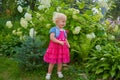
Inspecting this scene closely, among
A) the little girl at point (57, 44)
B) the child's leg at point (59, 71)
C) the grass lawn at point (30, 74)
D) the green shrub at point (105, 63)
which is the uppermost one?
the little girl at point (57, 44)

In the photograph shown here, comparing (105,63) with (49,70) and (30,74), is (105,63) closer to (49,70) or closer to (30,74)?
(49,70)

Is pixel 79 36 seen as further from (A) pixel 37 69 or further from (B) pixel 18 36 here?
(B) pixel 18 36

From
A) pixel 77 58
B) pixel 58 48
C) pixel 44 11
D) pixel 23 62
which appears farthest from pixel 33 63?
pixel 44 11

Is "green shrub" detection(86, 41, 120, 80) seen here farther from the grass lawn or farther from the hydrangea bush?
the grass lawn

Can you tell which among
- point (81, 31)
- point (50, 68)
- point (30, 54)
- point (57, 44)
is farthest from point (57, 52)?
point (81, 31)

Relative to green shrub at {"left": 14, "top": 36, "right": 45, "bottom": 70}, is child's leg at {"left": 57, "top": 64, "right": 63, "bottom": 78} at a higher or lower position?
lower

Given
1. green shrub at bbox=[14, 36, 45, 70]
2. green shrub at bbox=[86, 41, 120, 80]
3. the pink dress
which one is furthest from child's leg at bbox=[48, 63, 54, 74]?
green shrub at bbox=[86, 41, 120, 80]

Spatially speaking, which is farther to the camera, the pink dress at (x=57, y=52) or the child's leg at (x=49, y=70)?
the child's leg at (x=49, y=70)

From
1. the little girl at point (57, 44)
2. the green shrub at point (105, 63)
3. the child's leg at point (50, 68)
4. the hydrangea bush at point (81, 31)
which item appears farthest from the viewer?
the hydrangea bush at point (81, 31)

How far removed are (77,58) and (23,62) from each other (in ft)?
4.30

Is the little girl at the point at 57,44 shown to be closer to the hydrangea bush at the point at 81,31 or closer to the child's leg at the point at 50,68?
the child's leg at the point at 50,68

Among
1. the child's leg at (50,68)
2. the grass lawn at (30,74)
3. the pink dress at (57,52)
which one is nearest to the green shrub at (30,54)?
the grass lawn at (30,74)

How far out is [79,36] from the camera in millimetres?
7137

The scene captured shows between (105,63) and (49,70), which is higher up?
(105,63)
